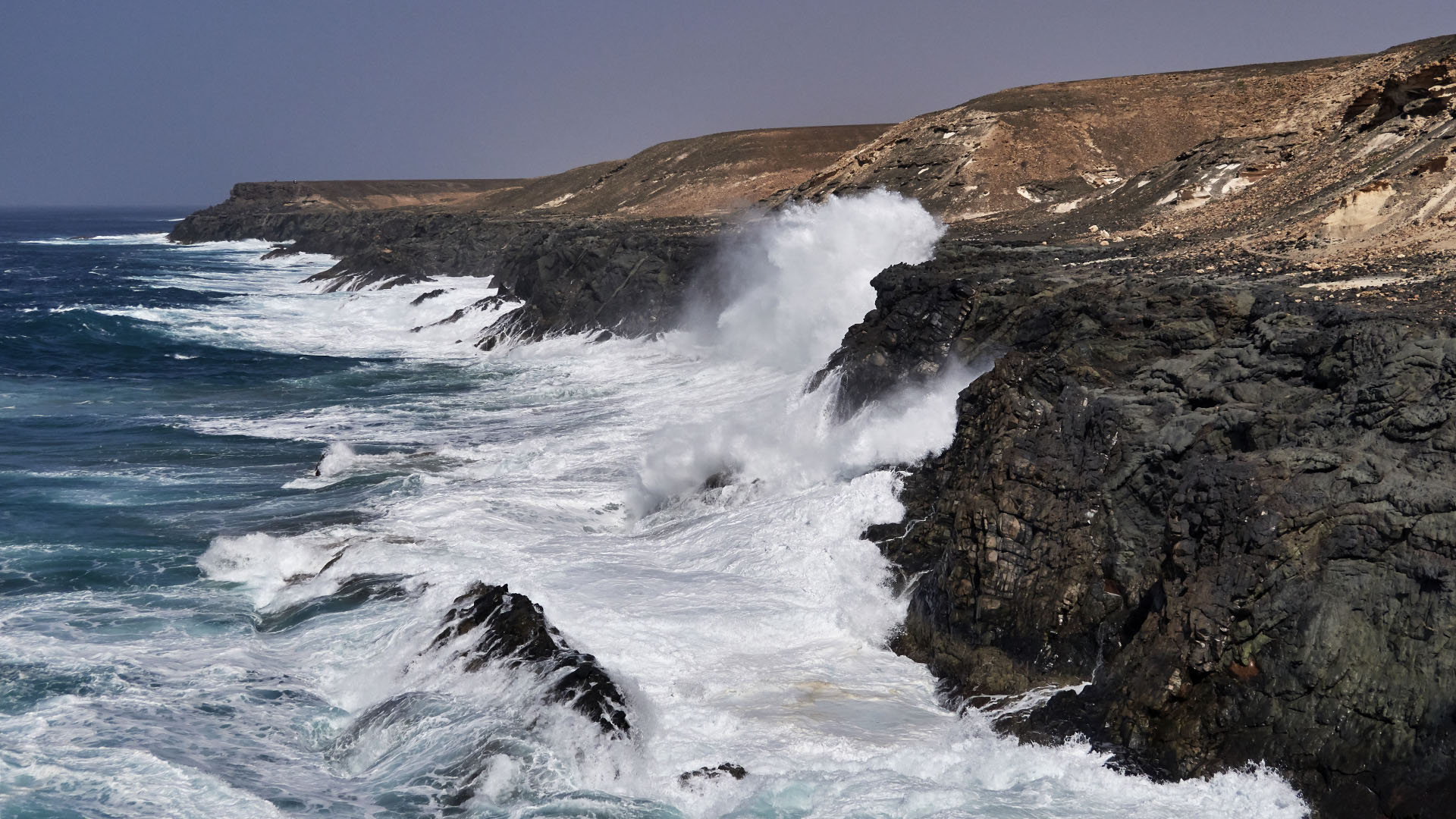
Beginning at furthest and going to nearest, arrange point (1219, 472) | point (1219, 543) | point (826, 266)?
point (826, 266)
point (1219, 472)
point (1219, 543)

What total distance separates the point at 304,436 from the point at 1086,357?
15.4 m

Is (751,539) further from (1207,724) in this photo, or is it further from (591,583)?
(1207,724)

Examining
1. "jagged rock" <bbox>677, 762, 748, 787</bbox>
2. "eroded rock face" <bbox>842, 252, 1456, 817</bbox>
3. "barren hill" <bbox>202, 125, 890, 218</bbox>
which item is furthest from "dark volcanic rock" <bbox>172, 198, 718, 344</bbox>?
"jagged rock" <bbox>677, 762, 748, 787</bbox>

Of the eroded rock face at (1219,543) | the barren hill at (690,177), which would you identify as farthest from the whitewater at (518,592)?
the barren hill at (690,177)

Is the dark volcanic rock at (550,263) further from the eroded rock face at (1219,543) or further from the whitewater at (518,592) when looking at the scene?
the eroded rock face at (1219,543)

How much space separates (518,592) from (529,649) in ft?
7.41

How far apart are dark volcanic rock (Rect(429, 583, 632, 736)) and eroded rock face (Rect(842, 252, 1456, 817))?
3.23 meters

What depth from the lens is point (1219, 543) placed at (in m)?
9.11

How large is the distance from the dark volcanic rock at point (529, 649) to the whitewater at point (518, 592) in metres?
0.16

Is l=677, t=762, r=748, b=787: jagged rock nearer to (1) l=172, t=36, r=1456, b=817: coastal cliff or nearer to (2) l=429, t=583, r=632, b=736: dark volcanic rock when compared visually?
(2) l=429, t=583, r=632, b=736: dark volcanic rock

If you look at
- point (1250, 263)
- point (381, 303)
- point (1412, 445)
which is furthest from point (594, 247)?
point (1412, 445)

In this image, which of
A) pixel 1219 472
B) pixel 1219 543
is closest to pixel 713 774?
pixel 1219 543

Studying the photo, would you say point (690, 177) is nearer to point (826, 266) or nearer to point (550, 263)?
point (550, 263)

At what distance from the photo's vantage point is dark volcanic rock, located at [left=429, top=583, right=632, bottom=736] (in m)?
9.56
